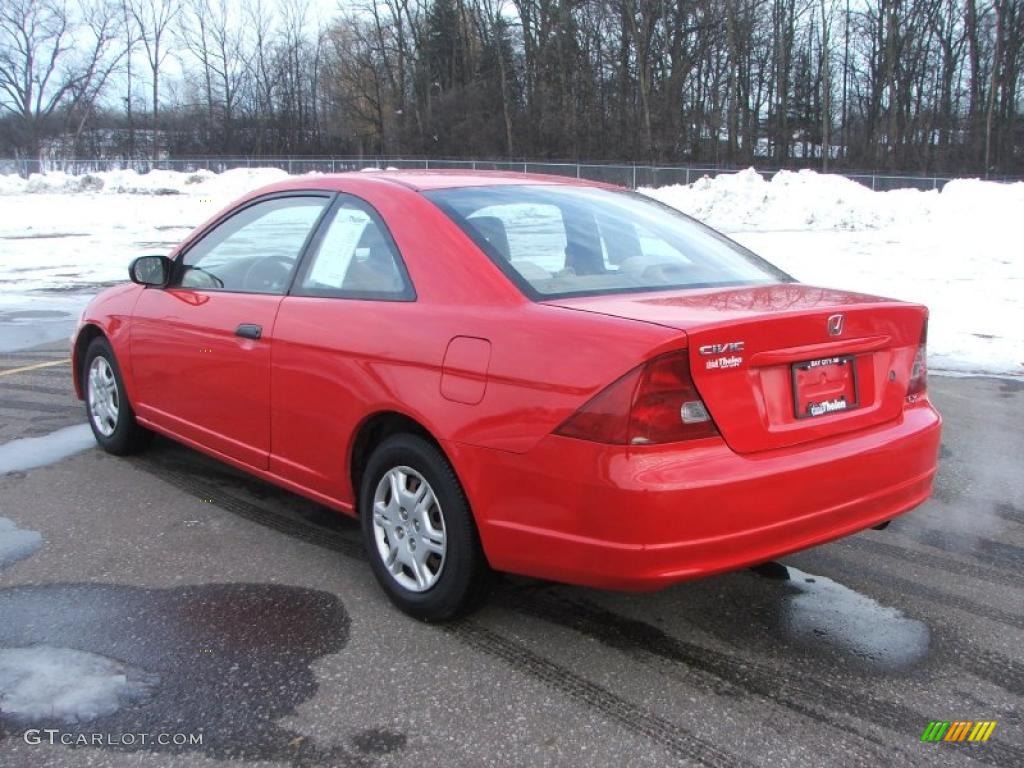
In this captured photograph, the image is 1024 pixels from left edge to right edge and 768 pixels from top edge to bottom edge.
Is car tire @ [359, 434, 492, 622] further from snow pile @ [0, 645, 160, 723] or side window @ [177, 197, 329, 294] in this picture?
side window @ [177, 197, 329, 294]

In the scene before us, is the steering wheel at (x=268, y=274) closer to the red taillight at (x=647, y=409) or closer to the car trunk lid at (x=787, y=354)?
the car trunk lid at (x=787, y=354)

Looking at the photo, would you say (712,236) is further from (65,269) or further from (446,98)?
(446,98)

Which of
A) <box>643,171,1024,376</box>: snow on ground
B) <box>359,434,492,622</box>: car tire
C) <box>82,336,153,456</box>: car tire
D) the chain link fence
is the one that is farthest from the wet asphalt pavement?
the chain link fence

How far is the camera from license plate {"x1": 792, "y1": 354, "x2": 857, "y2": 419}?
2783mm

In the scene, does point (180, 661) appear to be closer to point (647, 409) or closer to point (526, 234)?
point (647, 409)

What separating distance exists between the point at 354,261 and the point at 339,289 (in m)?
0.13

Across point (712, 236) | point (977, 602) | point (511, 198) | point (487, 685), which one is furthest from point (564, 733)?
point (712, 236)

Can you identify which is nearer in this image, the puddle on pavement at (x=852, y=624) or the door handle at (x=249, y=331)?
the puddle on pavement at (x=852, y=624)

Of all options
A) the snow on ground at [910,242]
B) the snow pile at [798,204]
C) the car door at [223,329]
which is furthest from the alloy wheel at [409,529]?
the snow pile at [798,204]

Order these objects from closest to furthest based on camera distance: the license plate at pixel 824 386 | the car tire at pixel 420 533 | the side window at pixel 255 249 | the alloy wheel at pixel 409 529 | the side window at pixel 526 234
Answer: the license plate at pixel 824 386 → the car tire at pixel 420 533 → the alloy wheel at pixel 409 529 → the side window at pixel 526 234 → the side window at pixel 255 249

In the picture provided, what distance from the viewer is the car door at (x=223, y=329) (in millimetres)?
3809

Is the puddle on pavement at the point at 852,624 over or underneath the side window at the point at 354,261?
underneath

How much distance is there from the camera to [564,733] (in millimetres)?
2533

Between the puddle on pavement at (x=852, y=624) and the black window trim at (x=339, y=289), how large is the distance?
5.94 ft
